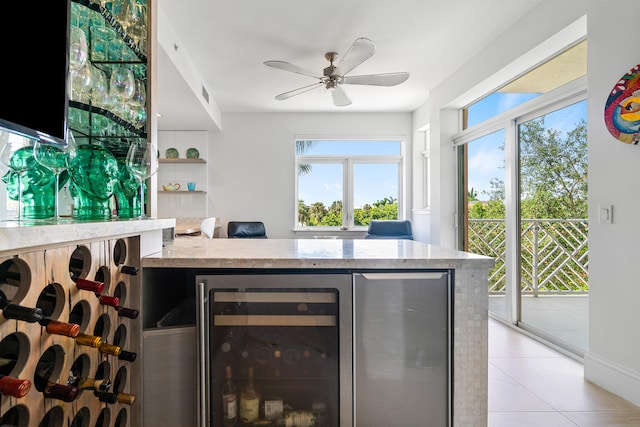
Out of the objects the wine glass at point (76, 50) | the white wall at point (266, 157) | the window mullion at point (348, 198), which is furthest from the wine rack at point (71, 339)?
the window mullion at point (348, 198)

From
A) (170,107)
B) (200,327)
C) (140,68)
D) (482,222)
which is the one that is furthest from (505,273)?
(170,107)

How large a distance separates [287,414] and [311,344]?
1.01 feet

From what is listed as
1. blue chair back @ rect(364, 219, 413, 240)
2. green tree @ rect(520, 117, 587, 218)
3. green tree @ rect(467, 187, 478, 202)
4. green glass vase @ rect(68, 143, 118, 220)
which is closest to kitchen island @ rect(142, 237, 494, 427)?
green glass vase @ rect(68, 143, 118, 220)

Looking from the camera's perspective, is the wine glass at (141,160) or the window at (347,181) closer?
the wine glass at (141,160)

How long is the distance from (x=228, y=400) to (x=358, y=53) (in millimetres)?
2668

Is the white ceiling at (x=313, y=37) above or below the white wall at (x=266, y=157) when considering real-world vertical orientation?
above

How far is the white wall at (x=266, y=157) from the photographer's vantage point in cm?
593

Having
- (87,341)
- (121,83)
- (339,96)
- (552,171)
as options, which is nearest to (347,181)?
(339,96)

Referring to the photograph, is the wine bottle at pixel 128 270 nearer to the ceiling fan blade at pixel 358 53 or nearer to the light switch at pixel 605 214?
the ceiling fan blade at pixel 358 53

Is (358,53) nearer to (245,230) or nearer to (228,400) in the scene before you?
(228,400)

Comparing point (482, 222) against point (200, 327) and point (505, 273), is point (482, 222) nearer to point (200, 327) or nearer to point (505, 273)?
point (505, 273)

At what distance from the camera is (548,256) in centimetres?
296

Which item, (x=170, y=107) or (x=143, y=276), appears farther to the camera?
(x=170, y=107)

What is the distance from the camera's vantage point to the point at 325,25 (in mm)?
3156
